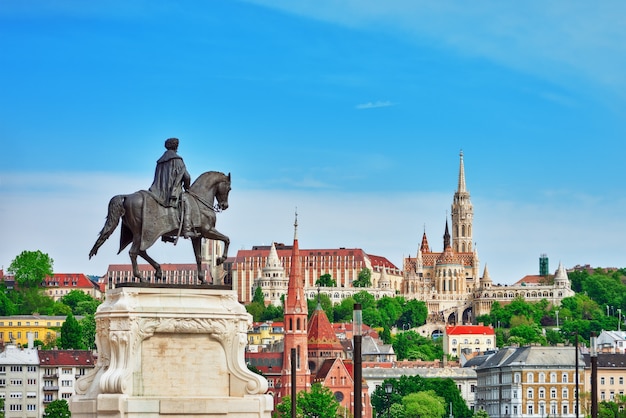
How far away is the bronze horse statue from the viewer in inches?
1570

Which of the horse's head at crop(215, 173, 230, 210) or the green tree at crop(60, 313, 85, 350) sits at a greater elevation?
the horse's head at crop(215, 173, 230, 210)

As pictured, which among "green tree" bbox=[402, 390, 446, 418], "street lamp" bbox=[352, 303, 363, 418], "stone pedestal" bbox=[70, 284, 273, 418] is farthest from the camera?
"green tree" bbox=[402, 390, 446, 418]

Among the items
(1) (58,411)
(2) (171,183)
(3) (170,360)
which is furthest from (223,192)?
(1) (58,411)

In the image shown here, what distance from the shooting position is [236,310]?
3981 centimetres

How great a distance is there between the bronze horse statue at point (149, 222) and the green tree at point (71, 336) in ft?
A: 472

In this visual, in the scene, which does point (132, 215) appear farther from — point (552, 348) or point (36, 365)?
point (552, 348)

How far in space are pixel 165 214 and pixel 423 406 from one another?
14522cm

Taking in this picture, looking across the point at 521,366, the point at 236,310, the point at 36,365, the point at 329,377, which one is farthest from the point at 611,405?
the point at 236,310

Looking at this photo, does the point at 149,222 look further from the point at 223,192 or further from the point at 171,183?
the point at 223,192

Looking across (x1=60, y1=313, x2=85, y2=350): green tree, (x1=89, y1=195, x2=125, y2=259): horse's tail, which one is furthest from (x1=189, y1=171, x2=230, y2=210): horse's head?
(x1=60, y1=313, x2=85, y2=350): green tree

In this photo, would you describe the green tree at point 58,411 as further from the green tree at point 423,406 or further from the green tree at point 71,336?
the green tree at point 423,406

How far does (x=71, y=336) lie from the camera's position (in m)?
185

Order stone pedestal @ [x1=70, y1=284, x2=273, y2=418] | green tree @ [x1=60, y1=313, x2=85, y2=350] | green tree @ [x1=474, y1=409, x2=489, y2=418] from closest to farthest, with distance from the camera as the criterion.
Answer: stone pedestal @ [x1=70, y1=284, x2=273, y2=418] → green tree @ [x1=60, y1=313, x2=85, y2=350] → green tree @ [x1=474, y1=409, x2=489, y2=418]

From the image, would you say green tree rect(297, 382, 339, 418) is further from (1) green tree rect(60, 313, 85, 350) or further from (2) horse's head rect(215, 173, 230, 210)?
(2) horse's head rect(215, 173, 230, 210)
